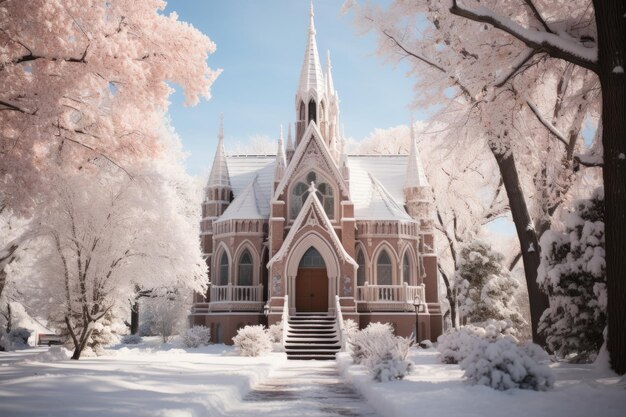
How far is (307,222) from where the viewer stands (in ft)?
98.3

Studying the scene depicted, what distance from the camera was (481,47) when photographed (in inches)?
527

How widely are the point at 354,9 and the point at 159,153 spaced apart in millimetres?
7036

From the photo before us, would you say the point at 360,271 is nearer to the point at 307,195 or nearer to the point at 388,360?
the point at 307,195

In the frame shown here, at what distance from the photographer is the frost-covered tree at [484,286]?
2630cm

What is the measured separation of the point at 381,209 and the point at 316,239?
16.4 ft

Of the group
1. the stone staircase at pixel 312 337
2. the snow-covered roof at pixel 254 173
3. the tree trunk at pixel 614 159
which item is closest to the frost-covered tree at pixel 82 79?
the tree trunk at pixel 614 159

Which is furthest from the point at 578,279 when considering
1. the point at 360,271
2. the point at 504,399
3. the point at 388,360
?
the point at 360,271

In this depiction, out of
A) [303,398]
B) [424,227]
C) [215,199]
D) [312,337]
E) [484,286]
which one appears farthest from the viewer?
[215,199]

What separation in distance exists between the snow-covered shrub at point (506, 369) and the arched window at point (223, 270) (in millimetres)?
24222

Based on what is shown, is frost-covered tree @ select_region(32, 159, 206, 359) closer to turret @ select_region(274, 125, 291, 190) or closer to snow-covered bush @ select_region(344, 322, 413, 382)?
snow-covered bush @ select_region(344, 322, 413, 382)

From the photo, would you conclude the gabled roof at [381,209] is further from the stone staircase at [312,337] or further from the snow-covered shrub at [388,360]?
the snow-covered shrub at [388,360]

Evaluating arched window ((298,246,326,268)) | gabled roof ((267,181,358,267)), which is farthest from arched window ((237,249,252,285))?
arched window ((298,246,326,268))

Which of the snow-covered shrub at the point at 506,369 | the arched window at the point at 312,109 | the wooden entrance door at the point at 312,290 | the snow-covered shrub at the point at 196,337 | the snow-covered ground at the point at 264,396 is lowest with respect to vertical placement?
the snow-covered shrub at the point at 196,337

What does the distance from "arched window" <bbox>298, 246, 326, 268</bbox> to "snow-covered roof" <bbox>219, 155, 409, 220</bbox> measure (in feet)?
12.0
